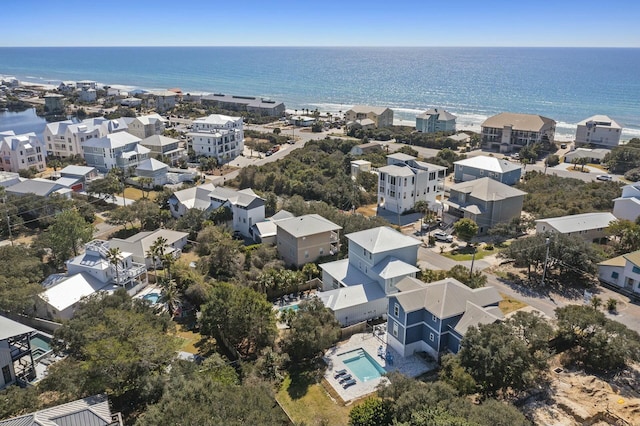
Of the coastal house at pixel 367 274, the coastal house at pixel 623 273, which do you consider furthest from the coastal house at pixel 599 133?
the coastal house at pixel 367 274

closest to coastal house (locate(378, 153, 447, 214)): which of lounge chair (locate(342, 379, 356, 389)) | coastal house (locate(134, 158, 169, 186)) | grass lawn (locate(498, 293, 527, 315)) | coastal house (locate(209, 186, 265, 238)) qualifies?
coastal house (locate(209, 186, 265, 238))

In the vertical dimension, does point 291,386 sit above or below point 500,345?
below

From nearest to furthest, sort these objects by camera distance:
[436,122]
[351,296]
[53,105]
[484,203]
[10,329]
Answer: [10,329] < [351,296] < [484,203] < [436,122] < [53,105]

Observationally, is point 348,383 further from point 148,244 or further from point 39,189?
point 39,189

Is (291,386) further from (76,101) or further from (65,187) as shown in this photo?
(76,101)

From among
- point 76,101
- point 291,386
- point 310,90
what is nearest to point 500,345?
point 291,386

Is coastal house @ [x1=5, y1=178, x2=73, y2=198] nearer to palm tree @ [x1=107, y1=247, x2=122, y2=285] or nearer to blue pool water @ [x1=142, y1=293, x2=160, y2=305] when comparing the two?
palm tree @ [x1=107, y1=247, x2=122, y2=285]

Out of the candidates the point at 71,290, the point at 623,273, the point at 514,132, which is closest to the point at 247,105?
the point at 514,132
